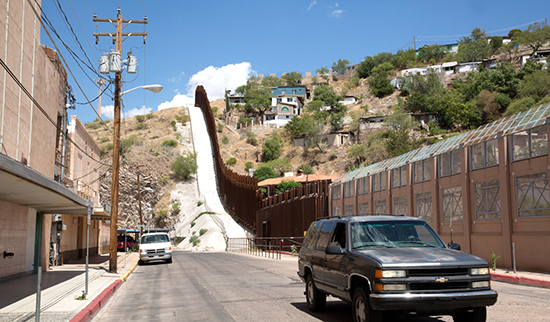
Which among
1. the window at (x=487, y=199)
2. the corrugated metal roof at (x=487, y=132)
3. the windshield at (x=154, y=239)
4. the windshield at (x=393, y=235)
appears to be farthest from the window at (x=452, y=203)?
the windshield at (x=154, y=239)

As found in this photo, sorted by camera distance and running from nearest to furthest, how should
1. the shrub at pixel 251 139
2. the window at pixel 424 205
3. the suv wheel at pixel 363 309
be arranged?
the suv wheel at pixel 363 309
the window at pixel 424 205
the shrub at pixel 251 139

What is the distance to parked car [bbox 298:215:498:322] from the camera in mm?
6941

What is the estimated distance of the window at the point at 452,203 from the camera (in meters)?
22.8

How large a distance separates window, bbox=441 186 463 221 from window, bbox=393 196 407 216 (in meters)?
4.27

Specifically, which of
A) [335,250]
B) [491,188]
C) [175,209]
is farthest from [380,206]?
[175,209]

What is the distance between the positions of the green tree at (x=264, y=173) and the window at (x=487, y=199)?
66.3 meters

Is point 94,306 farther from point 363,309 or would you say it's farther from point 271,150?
point 271,150

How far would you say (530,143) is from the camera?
1844 cm

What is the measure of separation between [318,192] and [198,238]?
22.6 meters

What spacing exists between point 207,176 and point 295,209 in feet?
133

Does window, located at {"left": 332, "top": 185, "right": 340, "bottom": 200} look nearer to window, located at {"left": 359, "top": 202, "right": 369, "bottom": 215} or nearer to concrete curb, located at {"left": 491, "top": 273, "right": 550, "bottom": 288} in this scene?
window, located at {"left": 359, "top": 202, "right": 369, "bottom": 215}

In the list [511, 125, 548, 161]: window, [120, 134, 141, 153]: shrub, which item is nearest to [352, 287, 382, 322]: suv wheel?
[511, 125, 548, 161]: window

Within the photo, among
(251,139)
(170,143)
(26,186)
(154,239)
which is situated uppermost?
(251,139)

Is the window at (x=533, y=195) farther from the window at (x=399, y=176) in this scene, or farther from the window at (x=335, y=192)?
the window at (x=335, y=192)
